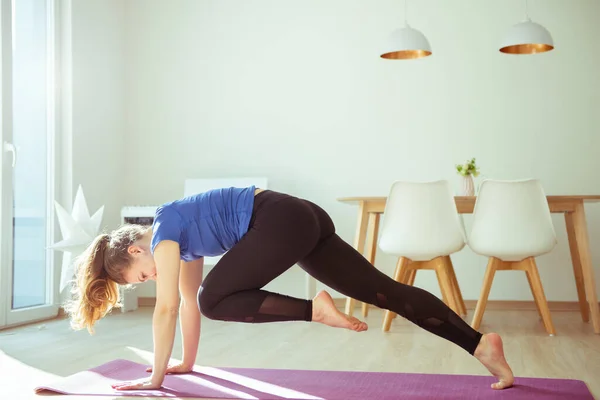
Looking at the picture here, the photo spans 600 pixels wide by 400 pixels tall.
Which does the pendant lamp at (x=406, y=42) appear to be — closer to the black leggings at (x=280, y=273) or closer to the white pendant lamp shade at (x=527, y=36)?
the white pendant lamp shade at (x=527, y=36)

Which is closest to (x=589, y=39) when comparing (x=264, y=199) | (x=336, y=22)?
(x=336, y=22)

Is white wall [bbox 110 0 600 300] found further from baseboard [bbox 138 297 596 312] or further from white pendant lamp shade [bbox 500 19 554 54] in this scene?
white pendant lamp shade [bbox 500 19 554 54]

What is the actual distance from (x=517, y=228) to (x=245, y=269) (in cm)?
228

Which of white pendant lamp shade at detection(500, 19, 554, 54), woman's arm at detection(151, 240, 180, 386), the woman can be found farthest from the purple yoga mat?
white pendant lamp shade at detection(500, 19, 554, 54)

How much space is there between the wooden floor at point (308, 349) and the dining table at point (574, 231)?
7.5 inches

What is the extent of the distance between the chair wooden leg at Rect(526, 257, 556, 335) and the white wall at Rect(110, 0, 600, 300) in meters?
1.28

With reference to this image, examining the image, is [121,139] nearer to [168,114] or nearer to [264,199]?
[168,114]

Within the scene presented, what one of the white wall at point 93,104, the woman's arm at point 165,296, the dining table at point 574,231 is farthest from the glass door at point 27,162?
the woman's arm at point 165,296

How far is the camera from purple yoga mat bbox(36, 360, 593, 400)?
8.16 feet

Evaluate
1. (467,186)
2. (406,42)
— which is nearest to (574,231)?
(467,186)

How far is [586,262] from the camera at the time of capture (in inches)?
167

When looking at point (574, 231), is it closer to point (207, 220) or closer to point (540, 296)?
point (540, 296)

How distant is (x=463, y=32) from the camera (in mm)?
5574

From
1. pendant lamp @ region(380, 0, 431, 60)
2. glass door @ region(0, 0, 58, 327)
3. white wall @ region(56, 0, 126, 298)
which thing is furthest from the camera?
white wall @ region(56, 0, 126, 298)
